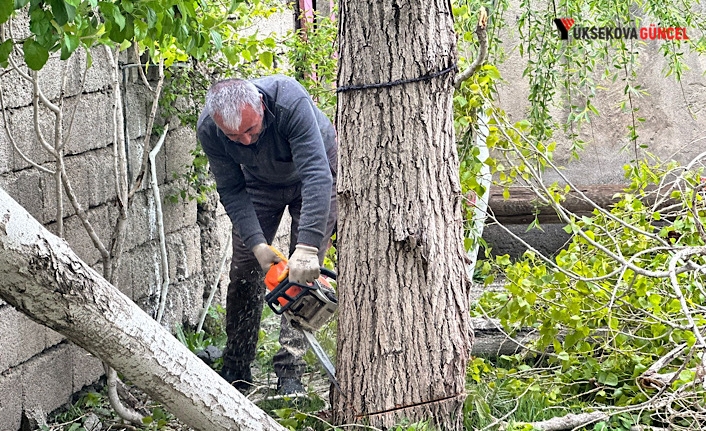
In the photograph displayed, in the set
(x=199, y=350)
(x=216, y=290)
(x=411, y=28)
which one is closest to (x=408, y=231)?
(x=411, y=28)

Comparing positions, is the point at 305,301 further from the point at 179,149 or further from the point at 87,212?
the point at 179,149

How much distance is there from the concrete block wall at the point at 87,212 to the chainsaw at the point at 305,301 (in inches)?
46.6

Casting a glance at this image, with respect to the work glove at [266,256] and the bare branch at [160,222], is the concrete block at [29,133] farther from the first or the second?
the work glove at [266,256]

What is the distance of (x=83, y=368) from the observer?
4543 millimetres

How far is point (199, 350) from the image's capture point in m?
5.21

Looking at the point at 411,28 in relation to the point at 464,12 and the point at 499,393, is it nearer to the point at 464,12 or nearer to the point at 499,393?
the point at 464,12

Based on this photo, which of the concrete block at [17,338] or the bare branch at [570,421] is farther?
the concrete block at [17,338]

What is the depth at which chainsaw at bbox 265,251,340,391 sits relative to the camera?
3789mm

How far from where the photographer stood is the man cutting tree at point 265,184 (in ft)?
12.6

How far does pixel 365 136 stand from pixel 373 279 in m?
0.55

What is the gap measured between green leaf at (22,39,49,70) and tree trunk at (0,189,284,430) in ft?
1.25

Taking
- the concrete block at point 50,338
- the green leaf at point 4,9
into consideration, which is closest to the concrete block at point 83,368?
the concrete block at point 50,338

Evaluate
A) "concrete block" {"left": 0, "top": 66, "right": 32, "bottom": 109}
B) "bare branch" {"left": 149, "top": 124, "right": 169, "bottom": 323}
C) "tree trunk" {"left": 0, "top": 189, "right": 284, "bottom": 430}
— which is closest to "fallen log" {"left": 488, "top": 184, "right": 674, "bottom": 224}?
"bare branch" {"left": 149, "top": 124, "right": 169, "bottom": 323}

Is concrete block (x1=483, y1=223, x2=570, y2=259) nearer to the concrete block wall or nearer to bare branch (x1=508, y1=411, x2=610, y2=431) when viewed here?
the concrete block wall
